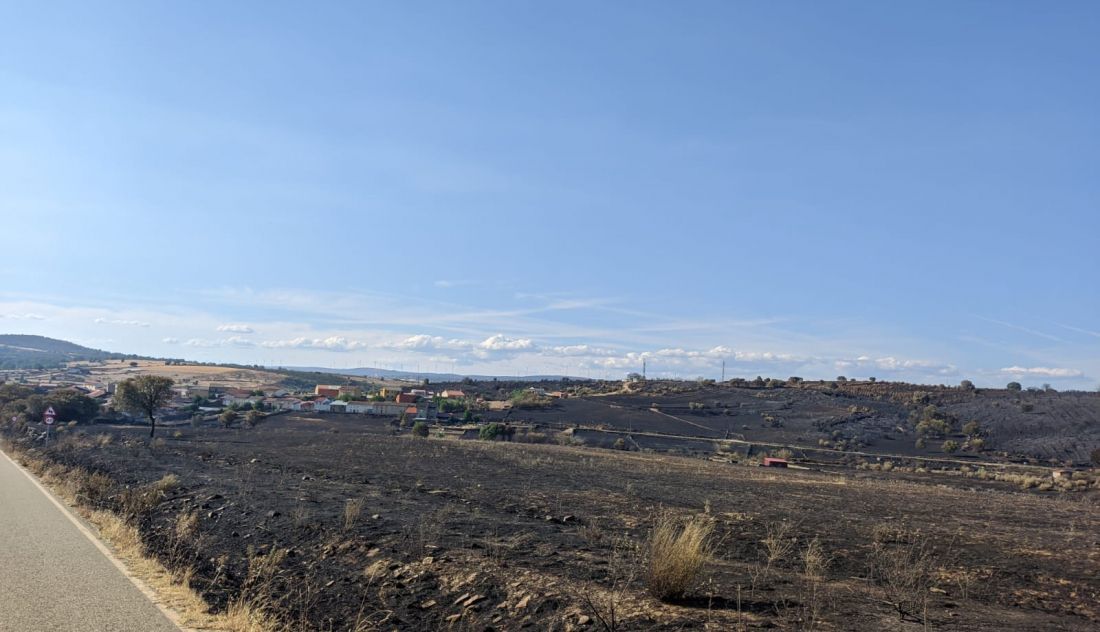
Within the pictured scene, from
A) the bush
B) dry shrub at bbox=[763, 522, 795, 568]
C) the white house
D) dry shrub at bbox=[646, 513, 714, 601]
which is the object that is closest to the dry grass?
dry shrub at bbox=[646, 513, 714, 601]

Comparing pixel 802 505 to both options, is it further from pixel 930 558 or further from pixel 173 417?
pixel 173 417

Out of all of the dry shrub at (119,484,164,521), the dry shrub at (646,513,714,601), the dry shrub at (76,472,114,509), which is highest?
the dry shrub at (646,513,714,601)

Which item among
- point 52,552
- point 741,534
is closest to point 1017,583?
point 741,534

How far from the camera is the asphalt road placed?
8.84 meters

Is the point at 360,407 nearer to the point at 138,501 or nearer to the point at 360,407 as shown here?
the point at 360,407

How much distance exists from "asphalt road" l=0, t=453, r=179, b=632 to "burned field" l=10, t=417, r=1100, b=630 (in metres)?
0.96

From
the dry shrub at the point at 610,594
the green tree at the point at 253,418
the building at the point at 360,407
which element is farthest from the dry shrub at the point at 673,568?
the building at the point at 360,407

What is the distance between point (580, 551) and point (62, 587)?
291 inches

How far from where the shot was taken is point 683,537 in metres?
9.52

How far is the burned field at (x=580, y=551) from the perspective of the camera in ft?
30.3

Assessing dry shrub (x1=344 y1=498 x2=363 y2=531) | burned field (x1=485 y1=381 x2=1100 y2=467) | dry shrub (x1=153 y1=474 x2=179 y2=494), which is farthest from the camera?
burned field (x1=485 y1=381 x2=1100 y2=467)

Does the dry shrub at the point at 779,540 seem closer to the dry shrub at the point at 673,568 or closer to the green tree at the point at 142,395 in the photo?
the dry shrub at the point at 673,568

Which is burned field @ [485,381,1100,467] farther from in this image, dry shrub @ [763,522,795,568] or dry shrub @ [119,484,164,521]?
dry shrub @ [119,484,164,521]

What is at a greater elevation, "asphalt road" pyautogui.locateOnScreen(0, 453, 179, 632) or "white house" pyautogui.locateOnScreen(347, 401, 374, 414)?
"asphalt road" pyautogui.locateOnScreen(0, 453, 179, 632)
